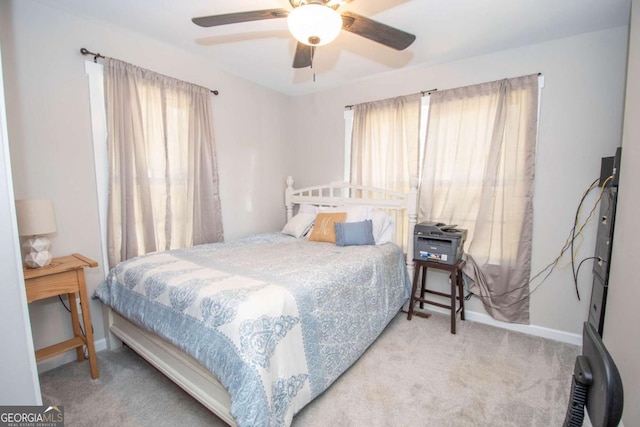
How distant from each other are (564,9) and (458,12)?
0.69m

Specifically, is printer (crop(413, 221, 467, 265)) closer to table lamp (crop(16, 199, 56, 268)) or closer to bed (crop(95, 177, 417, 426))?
bed (crop(95, 177, 417, 426))

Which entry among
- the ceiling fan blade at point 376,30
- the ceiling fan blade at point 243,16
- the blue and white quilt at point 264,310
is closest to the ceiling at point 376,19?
the ceiling fan blade at point 376,30

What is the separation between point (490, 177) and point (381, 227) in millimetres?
1084

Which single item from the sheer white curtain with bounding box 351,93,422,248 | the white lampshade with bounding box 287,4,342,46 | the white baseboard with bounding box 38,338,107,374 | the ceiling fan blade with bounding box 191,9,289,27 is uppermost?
the ceiling fan blade with bounding box 191,9,289,27

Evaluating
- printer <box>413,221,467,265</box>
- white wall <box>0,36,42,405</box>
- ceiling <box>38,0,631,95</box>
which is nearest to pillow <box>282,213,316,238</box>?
printer <box>413,221,467,265</box>

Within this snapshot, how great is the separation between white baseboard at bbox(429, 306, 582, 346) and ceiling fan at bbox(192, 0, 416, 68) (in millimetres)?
2488

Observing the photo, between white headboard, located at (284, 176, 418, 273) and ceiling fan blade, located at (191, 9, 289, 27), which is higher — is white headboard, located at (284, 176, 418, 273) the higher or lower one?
Result: the lower one

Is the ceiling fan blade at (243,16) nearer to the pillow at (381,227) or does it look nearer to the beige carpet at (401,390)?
the pillow at (381,227)

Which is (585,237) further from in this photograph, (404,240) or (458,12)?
(458,12)

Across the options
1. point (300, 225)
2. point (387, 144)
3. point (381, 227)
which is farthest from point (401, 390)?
point (387, 144)

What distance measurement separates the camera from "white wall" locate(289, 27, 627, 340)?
2.15 m

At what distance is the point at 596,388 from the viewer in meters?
0.72

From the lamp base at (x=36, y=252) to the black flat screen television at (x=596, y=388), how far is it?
8.60 ft

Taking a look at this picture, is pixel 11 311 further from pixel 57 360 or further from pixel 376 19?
pixel 376 19
